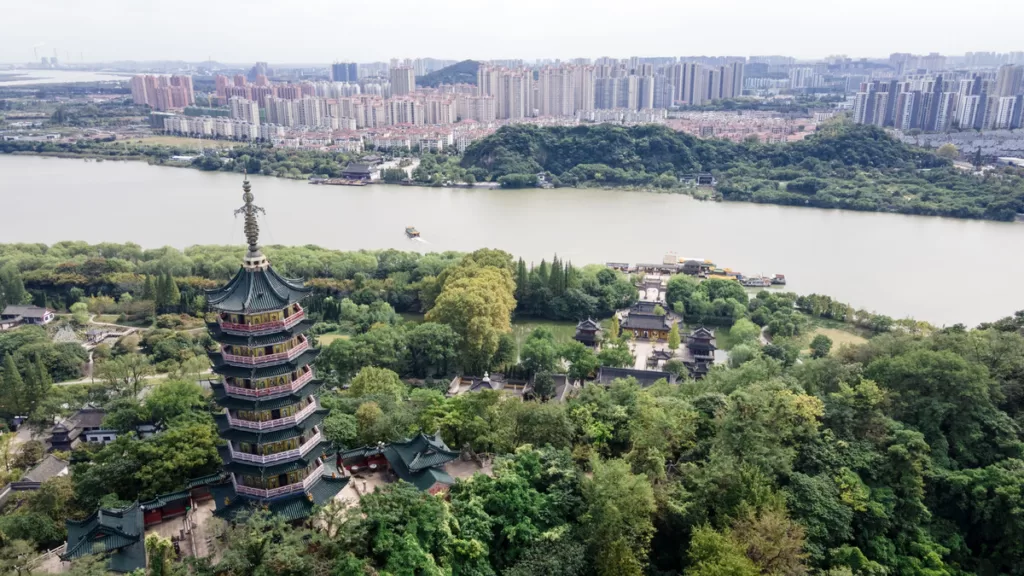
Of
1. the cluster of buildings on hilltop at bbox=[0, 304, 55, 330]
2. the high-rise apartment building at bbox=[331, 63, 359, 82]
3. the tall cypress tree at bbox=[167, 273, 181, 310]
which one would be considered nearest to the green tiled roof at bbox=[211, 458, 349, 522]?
the tall cypress tree at bbox=[167, 273, 181, 310]

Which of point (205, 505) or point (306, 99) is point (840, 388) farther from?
point (306, 99)

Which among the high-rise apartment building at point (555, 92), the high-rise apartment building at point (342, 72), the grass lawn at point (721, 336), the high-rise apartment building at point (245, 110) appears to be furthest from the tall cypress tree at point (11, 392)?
the high-rise apartment building at point (342, 72)

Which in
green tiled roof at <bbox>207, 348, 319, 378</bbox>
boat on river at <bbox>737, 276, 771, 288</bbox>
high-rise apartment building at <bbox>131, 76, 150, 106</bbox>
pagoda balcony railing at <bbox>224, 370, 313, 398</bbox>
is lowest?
boat on river at <bbox>737, 276, 771, 288</bbox>

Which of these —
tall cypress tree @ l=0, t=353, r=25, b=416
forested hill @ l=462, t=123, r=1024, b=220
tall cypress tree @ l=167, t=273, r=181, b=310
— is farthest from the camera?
forested hill @ l=462, t=123, r=1024, b=220

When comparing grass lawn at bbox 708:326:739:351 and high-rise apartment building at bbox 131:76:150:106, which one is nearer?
grass lawn at bbox 708:326:739:351

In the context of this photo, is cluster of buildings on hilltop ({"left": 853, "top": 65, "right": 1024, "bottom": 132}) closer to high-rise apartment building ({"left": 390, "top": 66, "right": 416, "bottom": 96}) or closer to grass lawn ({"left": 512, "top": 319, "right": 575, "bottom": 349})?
grass lawn ({"left": 512, "top": 319, "right": 575, "bottom": 349})

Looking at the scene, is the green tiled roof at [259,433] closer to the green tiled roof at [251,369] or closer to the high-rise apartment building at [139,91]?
the green tiled roof at [251,369]

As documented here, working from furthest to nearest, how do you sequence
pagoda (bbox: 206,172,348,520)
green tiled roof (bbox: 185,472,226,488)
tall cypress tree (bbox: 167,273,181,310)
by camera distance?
1. tall cypress tree (bbox: 167,273,181,310)
2. green tiled roof (bbox: 185,472,226,488)
3. pagoda (bbox: 206,172,348,520)

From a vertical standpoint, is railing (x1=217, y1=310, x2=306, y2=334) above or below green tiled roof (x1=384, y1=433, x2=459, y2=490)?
above
